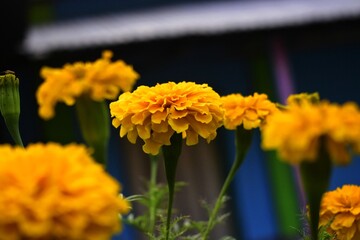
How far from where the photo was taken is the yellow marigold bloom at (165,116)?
0.79 m

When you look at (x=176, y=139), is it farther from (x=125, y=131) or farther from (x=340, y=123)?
(x=340, y=123)

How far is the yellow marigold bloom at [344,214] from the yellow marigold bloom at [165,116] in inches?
5.9

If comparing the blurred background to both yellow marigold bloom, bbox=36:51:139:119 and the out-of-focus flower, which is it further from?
the out-of-focus flower

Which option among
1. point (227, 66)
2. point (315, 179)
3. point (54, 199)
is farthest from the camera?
point (227, 66)

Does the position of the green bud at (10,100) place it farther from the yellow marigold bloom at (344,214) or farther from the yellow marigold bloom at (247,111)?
the yellow marigold bloom at (344,214)

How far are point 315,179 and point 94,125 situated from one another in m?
0.28

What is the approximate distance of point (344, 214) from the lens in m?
0.79

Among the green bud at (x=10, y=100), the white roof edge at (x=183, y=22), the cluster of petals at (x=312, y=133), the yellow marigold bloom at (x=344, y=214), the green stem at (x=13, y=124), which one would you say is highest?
the white roof edge at (x=183, y=22)

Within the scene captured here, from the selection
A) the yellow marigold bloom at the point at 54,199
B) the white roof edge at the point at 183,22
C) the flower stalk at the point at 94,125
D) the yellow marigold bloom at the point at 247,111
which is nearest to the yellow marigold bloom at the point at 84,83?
the flower stalk at the point at 94,125

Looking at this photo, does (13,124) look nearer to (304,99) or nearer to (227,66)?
(304,99)

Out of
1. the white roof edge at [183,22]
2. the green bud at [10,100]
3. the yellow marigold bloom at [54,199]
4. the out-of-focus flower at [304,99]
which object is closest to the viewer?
the yellow marigold bloom at [54,199]

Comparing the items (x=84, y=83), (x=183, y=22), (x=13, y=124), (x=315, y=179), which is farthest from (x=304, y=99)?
(x=183, y=22)

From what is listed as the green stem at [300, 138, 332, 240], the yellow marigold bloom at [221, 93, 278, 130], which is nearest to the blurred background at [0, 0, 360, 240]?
the yellow marigold bloom at [221, 93, 278, 130]

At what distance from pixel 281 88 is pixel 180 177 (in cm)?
103
